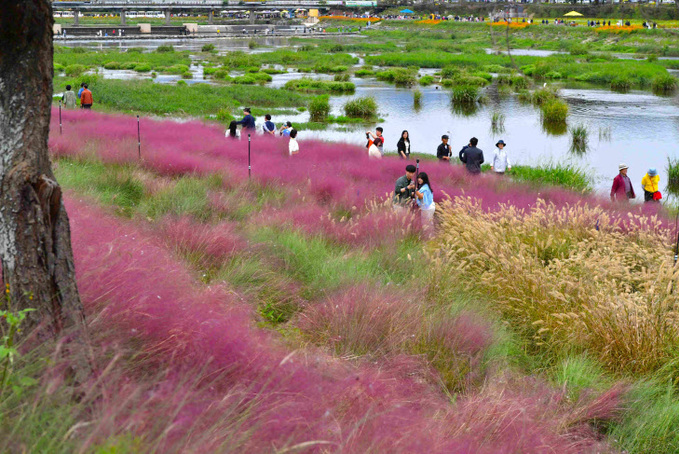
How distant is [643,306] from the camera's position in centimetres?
759

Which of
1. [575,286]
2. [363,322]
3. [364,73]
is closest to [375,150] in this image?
[575,286]

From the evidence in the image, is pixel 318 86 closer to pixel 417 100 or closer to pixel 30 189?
pixel 417 100

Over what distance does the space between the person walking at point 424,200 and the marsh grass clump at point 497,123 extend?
21663 millimetres

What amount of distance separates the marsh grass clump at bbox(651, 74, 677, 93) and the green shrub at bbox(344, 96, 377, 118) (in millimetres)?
22909

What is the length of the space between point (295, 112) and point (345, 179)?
21.1 metres

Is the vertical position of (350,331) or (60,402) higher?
(60,402)

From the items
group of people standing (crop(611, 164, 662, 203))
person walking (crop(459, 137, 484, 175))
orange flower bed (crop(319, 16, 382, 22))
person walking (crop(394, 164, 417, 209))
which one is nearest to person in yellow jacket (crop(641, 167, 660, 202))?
group of people standing (crop(611, 164, 662, 203))

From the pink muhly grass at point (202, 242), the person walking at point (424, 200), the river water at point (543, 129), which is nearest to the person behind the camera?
the pink muhly grass at point (202, 242)

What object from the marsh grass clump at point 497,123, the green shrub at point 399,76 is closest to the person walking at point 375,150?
the marsh grass clump at point 497,123

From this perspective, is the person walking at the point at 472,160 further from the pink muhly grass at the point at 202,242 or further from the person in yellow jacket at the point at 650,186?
the pink muhly grass at the point at 202,242

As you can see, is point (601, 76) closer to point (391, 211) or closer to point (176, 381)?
point (391, 211)

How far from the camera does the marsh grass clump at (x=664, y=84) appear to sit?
4884 cm

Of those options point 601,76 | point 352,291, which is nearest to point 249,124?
point 352,291

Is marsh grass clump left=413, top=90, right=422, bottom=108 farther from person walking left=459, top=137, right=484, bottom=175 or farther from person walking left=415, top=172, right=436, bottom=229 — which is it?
person walking left=415, top=172, right=436, bottom=229
